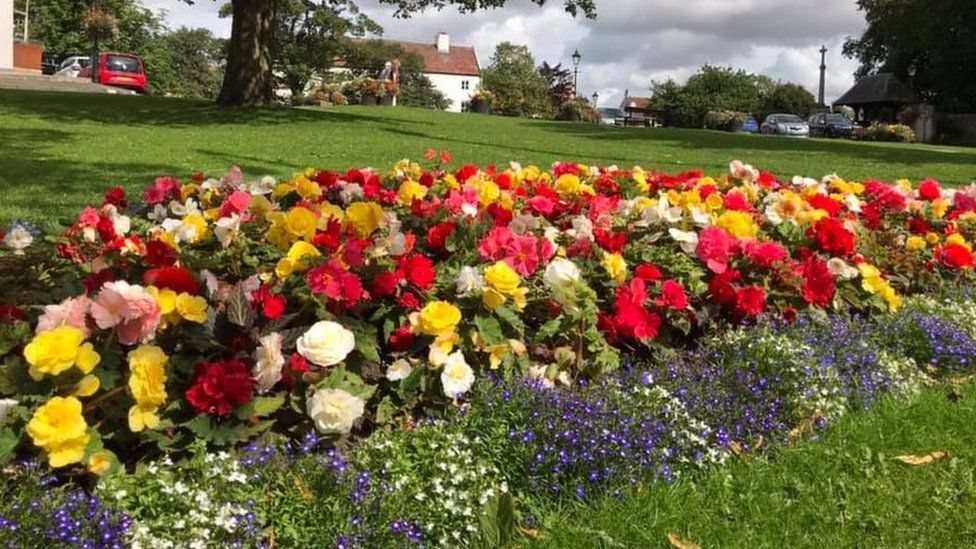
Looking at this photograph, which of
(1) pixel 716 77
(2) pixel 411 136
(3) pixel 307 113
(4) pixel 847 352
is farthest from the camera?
(1) pixel 716 77

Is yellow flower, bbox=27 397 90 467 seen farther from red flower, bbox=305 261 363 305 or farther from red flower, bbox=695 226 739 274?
red flower, bbox=695 226 739 274

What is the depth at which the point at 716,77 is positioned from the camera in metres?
67.6

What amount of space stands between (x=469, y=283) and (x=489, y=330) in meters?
0.19

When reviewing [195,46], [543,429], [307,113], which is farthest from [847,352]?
[195,46]

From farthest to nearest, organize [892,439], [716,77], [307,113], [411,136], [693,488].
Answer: [716,77] → [307,113] → [411,136] → [892,439] → [693,488]

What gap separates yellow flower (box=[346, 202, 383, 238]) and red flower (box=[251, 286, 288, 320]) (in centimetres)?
70

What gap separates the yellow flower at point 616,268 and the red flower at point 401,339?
3.33ft

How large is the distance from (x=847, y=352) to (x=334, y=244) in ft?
6.85

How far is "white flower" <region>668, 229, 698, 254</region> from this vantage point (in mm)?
4004

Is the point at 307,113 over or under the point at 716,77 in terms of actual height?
under

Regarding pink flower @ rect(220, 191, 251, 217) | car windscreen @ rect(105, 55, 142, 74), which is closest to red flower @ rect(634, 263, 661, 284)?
pink flower @ rect(220, 191, 251, 217)

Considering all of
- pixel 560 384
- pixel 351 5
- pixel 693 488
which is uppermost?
pixel 351 5

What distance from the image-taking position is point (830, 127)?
4488 centimetres

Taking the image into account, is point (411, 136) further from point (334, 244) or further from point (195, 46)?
point (195, 46)
